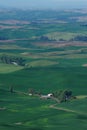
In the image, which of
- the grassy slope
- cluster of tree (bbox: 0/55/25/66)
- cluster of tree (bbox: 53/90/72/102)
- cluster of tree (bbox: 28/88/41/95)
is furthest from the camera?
cluster of tree (bbox: 0/55/25/66)

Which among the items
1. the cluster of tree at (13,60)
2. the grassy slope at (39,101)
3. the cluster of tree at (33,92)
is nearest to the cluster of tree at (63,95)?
the grassy slope at (39,101)

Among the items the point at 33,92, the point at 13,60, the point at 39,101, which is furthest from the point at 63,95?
the point at 13,60

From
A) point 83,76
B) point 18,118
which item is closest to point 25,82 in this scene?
point 83,76

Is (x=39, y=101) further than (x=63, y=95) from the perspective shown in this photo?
No

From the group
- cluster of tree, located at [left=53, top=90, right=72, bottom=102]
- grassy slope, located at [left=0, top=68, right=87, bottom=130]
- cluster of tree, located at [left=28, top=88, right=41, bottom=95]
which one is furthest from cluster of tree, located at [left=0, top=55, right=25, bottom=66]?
cluster of tree, located at [left=53, top=90, right=72, bottom=102]

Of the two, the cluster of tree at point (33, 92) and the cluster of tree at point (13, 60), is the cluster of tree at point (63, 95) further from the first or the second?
the cluster of tree at point (13, 60)

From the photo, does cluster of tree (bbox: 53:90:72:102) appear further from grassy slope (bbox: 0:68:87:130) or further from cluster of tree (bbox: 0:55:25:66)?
cluster of tree (bbox: 0:55:25:66)

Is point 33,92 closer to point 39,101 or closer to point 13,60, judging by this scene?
point 39,101

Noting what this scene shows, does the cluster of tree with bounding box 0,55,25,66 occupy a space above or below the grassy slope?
below

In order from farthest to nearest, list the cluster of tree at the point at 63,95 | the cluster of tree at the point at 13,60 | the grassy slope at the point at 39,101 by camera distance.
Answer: the cluster of tree at the point at 13,60 → the cluster of tree at the point at 63,95 → the grassy slope at the point at 39,101
